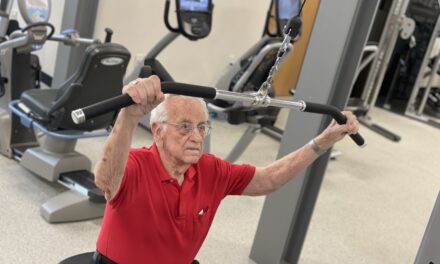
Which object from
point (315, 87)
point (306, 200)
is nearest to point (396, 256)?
point (306, 200)

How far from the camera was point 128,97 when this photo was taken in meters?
1.20

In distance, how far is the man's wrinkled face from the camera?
5.39 feet

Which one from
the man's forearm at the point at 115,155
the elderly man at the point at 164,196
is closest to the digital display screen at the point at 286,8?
the elderly man at the point at 164,196

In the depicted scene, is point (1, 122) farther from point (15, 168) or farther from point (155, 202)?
point (155, 202)

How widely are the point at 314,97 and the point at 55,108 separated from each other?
152cm

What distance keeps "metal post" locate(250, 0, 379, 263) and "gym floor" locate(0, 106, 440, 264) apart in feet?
0.99

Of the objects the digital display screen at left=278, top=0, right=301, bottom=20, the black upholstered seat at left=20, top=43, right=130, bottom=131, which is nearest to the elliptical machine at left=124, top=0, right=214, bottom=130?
the digital display screen at left=278, top=0, right=301, bottom=20

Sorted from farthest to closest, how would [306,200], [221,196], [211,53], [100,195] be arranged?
[211,53] < [100,195] < [306,200] < [221,196]

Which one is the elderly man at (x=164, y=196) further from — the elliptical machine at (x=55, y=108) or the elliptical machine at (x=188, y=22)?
the elliptical machine at (x=188, y=22)

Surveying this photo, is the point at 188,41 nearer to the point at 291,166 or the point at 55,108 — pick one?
the point at 55,108

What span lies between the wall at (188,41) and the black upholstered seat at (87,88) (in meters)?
2.08

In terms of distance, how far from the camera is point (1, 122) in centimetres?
355

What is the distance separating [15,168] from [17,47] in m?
0.85

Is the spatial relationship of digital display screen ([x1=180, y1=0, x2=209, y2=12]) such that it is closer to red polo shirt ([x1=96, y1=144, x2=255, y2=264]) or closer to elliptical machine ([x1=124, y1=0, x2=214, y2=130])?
elliptical machine ([x1=124, y1=0, x2=214, y2=130])
